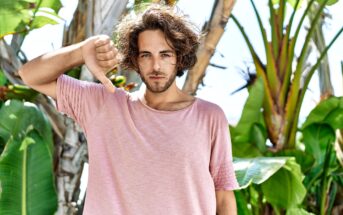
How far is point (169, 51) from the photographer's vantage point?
1.50m

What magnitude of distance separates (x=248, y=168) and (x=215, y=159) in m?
1.28

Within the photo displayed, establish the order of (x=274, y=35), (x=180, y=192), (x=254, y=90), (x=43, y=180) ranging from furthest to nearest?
(x=274, y=35), (x=254, y=90), (x=43, y=180), (x=180, y=192)

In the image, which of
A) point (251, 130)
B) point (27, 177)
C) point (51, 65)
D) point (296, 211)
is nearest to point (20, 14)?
point (27, 177)

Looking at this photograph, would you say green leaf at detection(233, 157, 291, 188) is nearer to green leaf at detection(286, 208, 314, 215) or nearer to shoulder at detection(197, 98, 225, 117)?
green leaf at detection(286, 208, 314, 215)

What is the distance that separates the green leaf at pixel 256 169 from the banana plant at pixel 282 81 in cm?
71

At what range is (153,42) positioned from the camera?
1.50 metres

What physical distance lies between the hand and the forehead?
101 millimetres

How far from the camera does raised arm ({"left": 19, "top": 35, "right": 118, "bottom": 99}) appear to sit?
1.41m

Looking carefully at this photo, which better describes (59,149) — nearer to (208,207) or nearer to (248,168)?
(248,168)

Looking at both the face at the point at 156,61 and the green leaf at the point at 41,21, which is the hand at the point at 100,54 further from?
the green leaf at the point at 41,21

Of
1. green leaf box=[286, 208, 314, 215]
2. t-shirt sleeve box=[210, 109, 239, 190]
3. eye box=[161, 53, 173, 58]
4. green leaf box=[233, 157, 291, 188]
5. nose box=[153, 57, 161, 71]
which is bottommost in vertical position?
green leaf box=[286, 208, 314, 215]

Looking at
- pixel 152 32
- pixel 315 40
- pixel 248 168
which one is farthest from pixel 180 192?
pixel 315 40

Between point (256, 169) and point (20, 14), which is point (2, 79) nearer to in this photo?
point (20, 14)

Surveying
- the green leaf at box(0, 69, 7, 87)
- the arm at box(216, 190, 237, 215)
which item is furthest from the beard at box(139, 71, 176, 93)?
the green leaf at box(0, 69, 7, 87)
